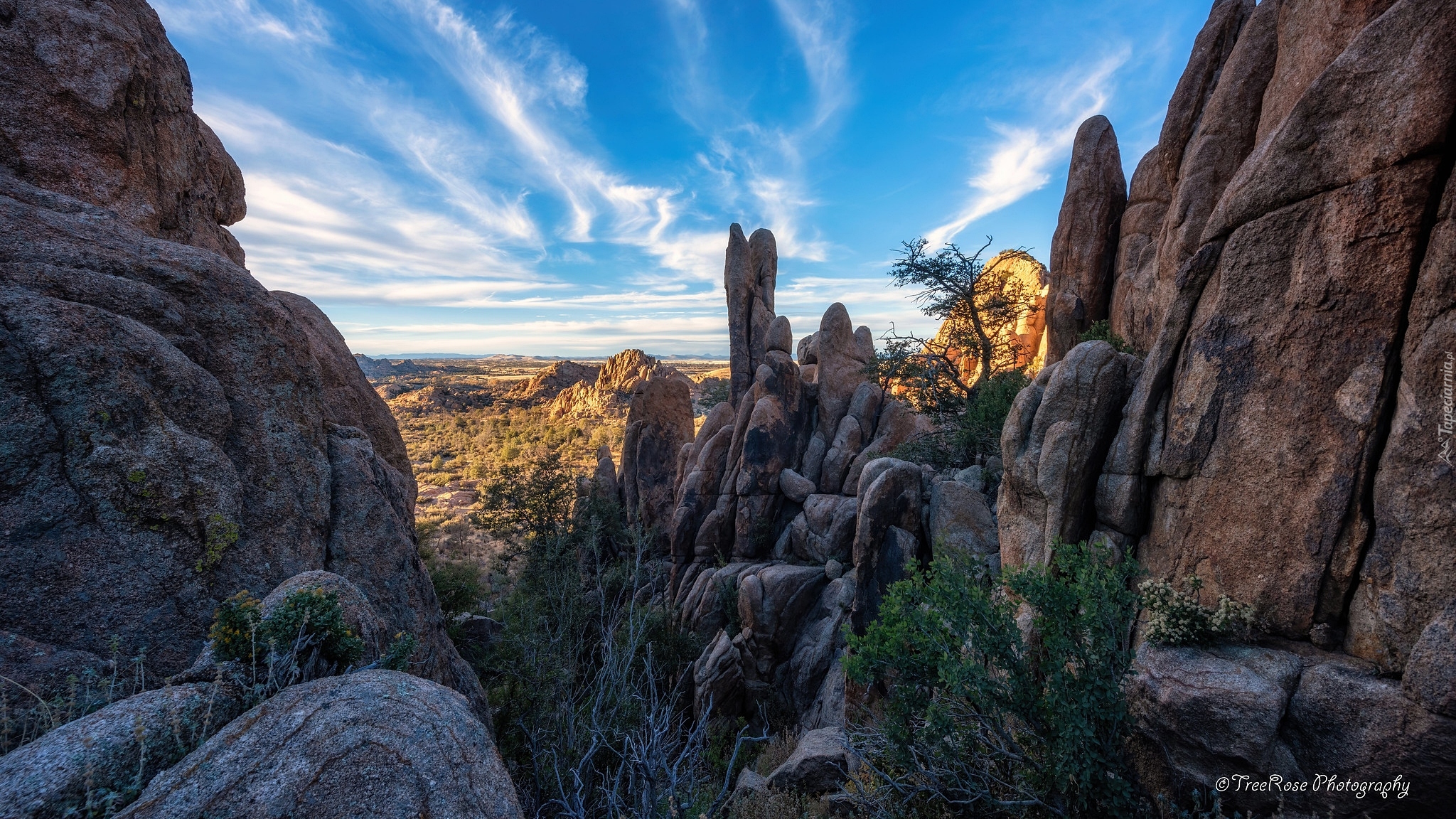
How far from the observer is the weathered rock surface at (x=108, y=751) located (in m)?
2.47

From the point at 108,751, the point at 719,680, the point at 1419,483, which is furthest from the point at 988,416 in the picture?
the point at 108,751

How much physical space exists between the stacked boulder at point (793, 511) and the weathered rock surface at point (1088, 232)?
5880 millimetres

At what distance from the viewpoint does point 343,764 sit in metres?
2.83

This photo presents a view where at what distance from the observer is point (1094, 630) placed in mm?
6309

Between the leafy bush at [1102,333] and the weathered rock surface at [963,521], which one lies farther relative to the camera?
the leafy bush at [1102,333]

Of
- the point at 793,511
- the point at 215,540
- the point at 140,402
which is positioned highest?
the point at 140,402

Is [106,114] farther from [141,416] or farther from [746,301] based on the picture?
[746,301]

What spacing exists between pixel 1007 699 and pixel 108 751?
844cm

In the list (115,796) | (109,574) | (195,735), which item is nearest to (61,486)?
(109,574)

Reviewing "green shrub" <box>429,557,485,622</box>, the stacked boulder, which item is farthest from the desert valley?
"green shrub" <box>429,557,485,622</box>

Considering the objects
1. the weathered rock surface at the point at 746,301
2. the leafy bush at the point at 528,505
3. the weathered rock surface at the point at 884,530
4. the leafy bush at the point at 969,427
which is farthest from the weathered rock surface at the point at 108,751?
the weathered rock surface at the point at 746,301

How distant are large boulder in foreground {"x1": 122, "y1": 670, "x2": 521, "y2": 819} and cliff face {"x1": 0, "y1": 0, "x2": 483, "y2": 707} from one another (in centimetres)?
320

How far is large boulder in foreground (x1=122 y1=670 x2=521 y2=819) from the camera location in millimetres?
2598

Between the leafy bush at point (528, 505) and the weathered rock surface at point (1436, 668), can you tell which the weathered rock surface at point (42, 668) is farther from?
the leafy bush at point (528, 505)
